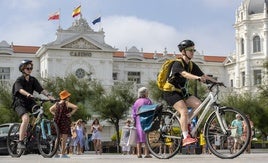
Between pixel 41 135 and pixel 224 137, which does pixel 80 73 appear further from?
pixel 224 137

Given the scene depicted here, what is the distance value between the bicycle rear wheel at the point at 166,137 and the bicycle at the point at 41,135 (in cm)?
184

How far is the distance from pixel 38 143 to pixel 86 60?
2333 inches

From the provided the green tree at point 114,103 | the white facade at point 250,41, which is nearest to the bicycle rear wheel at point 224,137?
the green tree at point 114,103

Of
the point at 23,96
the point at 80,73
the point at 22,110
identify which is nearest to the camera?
the point at 22,110

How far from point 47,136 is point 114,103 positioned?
41816 mm

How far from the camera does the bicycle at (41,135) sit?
1089cm

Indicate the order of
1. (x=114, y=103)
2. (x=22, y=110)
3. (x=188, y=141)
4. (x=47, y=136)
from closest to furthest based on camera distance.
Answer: (x=188, y=141)
(x=47, y=136)
(x=22, y=110)
(x=114, y=103)

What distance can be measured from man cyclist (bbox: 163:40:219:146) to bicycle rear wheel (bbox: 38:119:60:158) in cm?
256

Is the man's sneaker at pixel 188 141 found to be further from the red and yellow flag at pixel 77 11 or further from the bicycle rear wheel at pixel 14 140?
the red and yellow flag at pixel 77 11

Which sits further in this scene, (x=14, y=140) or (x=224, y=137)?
(x=14, y=140)

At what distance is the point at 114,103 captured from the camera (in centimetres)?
5281

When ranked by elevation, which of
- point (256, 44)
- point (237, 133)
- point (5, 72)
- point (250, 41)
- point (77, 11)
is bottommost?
point (237, 133)

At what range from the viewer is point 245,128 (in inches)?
336

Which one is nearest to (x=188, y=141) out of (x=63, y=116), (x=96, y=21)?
(x=63, y=116)
